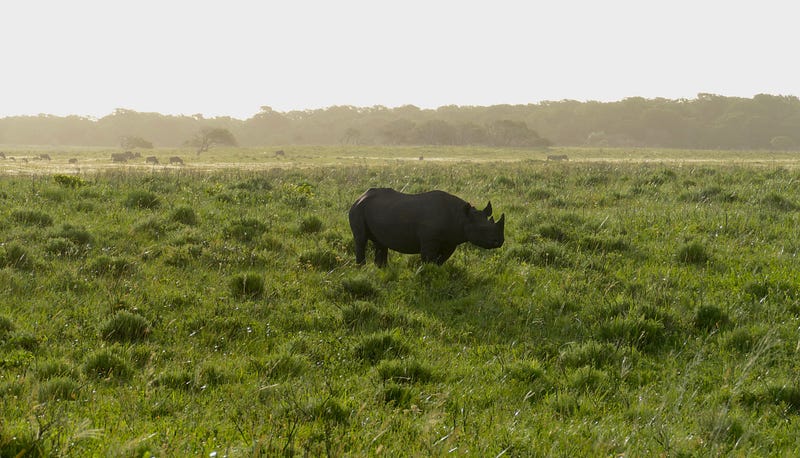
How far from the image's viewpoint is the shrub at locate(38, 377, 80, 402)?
4.49 metres

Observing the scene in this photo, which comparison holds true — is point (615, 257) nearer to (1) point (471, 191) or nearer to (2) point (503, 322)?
(2) point (503, 322)

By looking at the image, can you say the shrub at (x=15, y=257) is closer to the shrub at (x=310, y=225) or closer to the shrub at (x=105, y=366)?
the shrub at (x=105, y=366)

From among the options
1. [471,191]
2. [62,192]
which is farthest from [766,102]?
[62,192]

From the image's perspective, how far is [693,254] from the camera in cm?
927

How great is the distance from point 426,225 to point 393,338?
3.04 m

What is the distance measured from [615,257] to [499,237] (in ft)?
7.60

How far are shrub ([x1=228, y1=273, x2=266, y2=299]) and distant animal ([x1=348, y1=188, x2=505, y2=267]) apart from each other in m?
2.11

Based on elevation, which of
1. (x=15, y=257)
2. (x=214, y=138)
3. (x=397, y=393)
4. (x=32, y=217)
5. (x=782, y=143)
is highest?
(x=214, y=138)

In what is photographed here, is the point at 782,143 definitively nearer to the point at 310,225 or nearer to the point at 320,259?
the point at 310,225

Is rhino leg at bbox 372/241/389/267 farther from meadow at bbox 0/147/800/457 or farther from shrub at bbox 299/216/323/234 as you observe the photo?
shrub at bbox 299/216/323/234

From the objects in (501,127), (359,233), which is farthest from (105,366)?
(501,127)

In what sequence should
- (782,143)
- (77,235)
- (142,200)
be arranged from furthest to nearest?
1. (782,143)
2. (142,200)
3. (77,235)

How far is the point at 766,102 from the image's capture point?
154m

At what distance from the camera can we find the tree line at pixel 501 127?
125m
